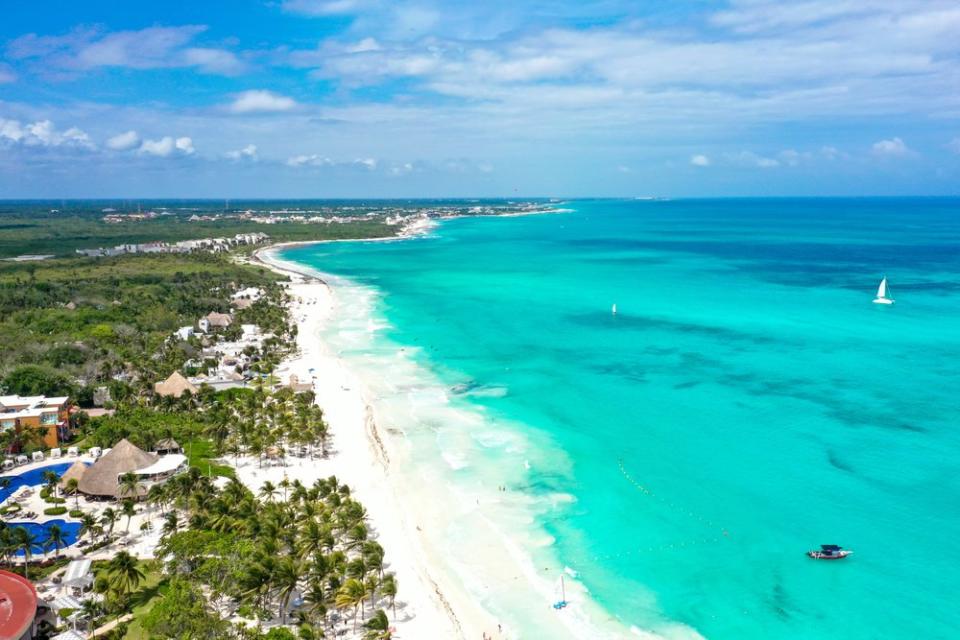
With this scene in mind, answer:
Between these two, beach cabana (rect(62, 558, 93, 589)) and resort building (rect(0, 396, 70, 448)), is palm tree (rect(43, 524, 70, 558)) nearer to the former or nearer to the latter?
beach cabana (rect(62, 558, 93, 589))

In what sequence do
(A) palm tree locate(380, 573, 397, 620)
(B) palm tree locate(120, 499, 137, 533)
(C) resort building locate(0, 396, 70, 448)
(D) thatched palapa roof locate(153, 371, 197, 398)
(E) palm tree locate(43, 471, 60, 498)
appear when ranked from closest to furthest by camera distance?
(A) palm tree locate(380, 573, 397, 620), (B) palm tree locate(120, 499, 137, 533), (E) palm tree locate(43, 471, 60, 498), (C) resort building locate(0, 396, 70, 448), (D) thatched palapa roof locate(153, 371, 197, 398)

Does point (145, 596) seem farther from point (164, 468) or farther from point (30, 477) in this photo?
point (30, 477)

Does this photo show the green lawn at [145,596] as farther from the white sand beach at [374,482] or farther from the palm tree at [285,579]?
the white sand beach at [374,482]

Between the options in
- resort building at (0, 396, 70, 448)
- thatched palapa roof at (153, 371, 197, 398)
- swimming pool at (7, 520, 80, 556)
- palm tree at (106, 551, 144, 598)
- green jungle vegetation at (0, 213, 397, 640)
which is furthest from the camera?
thatched palapa roof at (153, 371, 197, 398)

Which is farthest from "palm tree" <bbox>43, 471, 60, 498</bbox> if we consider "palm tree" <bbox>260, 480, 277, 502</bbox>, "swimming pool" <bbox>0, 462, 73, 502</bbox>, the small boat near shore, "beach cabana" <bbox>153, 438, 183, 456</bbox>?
the small boat near shore

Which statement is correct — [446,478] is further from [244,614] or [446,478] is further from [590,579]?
[244,614]

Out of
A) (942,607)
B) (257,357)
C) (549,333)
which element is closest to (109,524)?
(257,357)
